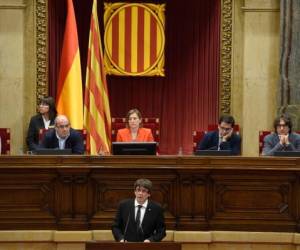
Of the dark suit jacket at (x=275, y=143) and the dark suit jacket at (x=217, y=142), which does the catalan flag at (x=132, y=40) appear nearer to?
the dark suit jacket at (x=217, y=142)

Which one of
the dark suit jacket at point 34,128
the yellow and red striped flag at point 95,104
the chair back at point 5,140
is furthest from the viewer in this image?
the dark suit jacket at point 34,128

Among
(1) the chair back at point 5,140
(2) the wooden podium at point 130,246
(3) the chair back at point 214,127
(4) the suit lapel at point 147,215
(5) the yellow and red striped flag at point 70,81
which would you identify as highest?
(5) the yellow and red striped flag at point 70,81

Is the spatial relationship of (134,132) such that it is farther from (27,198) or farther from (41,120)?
(41,120)

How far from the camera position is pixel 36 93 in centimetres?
1077

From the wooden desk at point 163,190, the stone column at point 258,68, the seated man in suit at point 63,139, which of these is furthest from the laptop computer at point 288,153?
the stone column at point 258,68

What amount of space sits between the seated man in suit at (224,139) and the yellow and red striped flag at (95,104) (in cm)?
123

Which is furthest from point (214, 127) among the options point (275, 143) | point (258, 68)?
point (275, 143)

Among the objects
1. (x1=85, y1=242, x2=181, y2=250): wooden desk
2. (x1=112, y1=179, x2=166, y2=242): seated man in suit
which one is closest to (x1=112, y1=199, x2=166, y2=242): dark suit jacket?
(x1=112, y1=179, x2=166, y2=242): seated man in suit

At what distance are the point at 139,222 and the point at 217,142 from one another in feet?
7.26

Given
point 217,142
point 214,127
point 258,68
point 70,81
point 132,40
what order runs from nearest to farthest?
point 217,142 → point 70,81 → point 214,127 → point 258,68 → point 132,40

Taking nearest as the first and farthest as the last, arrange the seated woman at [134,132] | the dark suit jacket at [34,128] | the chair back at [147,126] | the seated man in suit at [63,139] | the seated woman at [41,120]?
the seated man in suit at [63,139], the seated woman at [134,132], the chair back at [147,126], the seated woman at [41,120], the dark suit jacket at [34,128]

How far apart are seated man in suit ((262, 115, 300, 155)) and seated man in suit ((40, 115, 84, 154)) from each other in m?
1.94

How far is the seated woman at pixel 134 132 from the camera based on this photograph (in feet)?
28.5

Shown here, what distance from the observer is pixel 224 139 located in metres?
8.42
